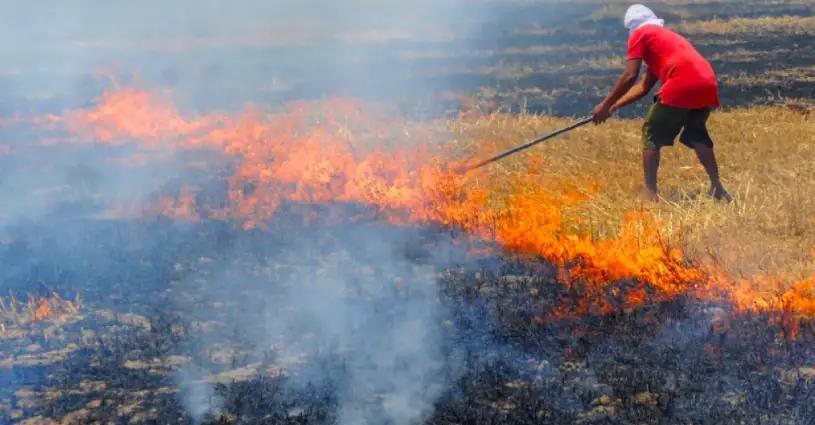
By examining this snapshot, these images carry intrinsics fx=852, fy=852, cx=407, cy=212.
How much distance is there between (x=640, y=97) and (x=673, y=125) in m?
0.35

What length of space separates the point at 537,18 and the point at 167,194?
18019 millimetres

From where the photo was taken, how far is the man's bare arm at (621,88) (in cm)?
651

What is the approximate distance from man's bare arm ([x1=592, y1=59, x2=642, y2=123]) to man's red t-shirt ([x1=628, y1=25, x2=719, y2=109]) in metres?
0.07

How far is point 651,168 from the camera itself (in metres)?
6.71

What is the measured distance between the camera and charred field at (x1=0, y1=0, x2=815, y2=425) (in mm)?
4121

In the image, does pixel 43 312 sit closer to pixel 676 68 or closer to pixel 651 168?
pixel 651 168

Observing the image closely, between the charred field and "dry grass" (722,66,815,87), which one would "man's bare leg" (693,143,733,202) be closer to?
the charred field

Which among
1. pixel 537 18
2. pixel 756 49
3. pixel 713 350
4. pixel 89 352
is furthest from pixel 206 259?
pixel 537 18

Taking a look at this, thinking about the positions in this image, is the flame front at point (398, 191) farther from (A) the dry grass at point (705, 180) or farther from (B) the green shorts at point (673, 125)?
(B) the green shorts at point (673, 125)

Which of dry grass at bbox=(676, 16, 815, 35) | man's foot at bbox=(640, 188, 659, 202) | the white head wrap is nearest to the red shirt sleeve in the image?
the white head wrap

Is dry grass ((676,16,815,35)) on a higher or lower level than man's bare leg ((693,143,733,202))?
higher

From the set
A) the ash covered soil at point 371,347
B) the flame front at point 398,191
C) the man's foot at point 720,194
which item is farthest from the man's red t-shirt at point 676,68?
the ash covered soil at point 371,347

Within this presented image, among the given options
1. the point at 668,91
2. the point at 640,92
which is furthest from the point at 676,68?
the point at 640,92

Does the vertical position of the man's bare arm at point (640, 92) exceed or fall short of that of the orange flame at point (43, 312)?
it exceeds it
